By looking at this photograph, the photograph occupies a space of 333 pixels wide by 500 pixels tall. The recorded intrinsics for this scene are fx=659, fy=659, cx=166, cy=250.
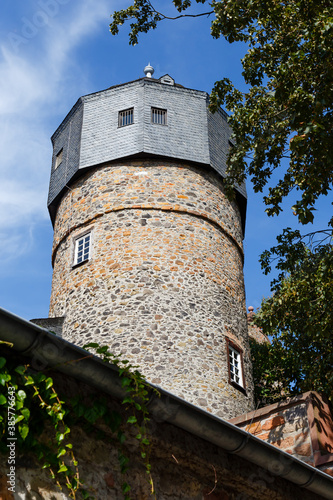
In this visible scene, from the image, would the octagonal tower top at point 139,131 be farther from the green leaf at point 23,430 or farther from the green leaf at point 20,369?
the green leaf at point 23,430

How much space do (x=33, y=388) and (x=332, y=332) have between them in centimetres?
769

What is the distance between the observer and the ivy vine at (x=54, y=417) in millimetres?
4426

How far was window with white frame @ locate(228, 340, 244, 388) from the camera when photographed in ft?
52.1

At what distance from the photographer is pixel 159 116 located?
19.0m

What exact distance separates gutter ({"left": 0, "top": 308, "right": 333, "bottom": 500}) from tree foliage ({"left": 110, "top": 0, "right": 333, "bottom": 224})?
4.32 meters

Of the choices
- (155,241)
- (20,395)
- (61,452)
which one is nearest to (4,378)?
(20,395)

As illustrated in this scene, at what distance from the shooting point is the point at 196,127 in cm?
1909

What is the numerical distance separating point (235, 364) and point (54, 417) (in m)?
11.9

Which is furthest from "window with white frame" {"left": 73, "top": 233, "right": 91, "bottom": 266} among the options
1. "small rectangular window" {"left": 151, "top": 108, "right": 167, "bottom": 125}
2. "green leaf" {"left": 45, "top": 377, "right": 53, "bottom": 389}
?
"green leaf" {"left": 45, "top": 377, "right": 53, "bottom": 389}

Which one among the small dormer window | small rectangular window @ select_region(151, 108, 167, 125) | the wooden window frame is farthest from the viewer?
the small dormer window

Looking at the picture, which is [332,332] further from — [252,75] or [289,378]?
[289,378]

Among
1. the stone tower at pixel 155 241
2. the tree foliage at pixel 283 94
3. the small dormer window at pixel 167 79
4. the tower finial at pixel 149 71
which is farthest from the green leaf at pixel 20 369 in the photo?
the tower finial at pixel 149 71

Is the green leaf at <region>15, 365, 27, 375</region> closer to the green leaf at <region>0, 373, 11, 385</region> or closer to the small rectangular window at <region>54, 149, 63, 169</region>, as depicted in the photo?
the green leaf at <region>0, 373, 11, 385</region>

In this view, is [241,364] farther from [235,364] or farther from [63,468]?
[63,468]
